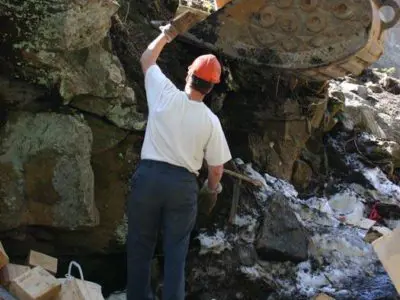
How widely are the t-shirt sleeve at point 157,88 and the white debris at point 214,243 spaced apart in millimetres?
1937

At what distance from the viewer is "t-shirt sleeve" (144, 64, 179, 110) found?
3020mm

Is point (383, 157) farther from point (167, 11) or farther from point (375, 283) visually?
point (167, 11)

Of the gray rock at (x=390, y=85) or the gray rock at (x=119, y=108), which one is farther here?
the gray rock at (x=390, y=85)

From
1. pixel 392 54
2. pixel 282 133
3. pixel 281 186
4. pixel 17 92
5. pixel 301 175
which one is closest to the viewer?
pixel 17 92

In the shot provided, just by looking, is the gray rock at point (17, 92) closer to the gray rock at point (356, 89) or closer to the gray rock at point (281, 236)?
the gray rock at point (281, 236)

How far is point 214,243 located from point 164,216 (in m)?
1.82


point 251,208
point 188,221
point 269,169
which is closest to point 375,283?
point 251,208

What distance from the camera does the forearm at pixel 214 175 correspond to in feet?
10.2

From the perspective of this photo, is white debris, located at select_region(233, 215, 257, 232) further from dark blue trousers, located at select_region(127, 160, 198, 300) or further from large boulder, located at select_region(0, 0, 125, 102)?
dark blue trousers, located at select_region(127, 160, 198, 300)

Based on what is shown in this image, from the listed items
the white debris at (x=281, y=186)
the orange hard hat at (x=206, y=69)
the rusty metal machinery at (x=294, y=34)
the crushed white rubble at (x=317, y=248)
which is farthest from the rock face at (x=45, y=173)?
the white debris at (x=281, y=186)

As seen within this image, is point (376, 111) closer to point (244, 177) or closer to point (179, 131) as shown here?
point (244, 177)

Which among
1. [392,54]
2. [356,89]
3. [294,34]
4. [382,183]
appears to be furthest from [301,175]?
[392,54]

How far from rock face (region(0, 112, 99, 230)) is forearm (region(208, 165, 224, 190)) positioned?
3.33 feet

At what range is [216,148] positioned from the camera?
3.04m
